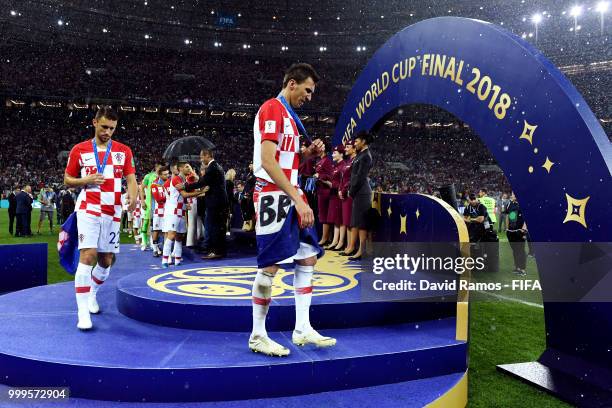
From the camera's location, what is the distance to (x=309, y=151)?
11.0 ft

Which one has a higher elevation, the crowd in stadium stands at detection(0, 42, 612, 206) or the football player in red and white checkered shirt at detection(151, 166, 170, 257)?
the crowd in stadium stands at detection(0, 42, 612, 206)

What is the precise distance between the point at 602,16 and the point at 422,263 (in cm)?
3681

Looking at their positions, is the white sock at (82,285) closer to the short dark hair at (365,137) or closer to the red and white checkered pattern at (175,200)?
the red and white checkered pattern at (175,200)

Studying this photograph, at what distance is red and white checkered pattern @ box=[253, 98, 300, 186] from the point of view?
3186mm

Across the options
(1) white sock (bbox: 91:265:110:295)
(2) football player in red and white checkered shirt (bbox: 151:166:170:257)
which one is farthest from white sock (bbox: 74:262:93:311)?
(2) football player in red and white checkered shirt (bbox: 151:166:170:257)

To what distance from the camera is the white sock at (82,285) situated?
12.7 feet

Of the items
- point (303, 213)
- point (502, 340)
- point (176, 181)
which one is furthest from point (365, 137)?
point (303, 213)

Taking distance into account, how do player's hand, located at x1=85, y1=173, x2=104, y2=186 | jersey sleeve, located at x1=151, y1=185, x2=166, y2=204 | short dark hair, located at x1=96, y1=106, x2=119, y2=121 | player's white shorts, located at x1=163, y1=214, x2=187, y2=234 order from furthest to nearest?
1. jersey sleeve, located at x1=151, y1=185, x2=166, y2=204
2. player's white shorts, located at x1=163, y1=214, x2=187, y2=234
3. short dark hair, located at x1=96, y1=106, x2=119, y2=121
4. player's hand, located at x1=85, y1=173, x2=104, y2=186

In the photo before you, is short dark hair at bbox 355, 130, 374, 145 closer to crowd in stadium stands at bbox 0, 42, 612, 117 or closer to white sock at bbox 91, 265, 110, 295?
→ white sock at bbox 91, 265, 110, 295

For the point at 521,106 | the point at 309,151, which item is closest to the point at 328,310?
the point at 309,151

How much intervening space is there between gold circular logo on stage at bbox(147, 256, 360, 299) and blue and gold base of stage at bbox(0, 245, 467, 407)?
3cm

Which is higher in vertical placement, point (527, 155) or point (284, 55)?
point (284, 55)

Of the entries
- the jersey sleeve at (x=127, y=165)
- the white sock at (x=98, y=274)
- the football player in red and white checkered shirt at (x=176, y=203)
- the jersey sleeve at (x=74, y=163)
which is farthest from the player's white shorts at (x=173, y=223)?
the jersey sleeve at (x=74, y=163)

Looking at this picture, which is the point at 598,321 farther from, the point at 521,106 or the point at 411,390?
the point at 521,106
